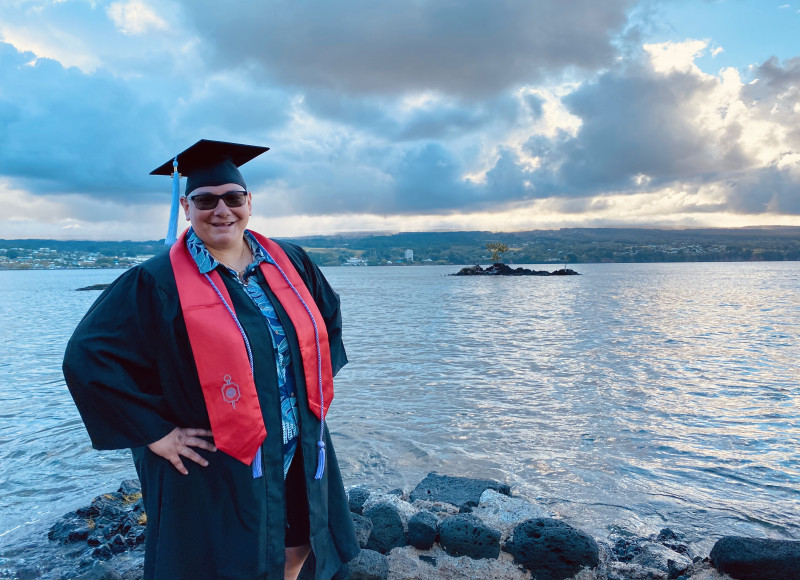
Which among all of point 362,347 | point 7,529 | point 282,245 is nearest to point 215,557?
point 282,245

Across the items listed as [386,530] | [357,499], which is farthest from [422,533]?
[357,499]

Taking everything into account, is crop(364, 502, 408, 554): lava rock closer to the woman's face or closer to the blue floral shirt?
the blue floral shirt

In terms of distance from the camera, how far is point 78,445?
906 cm

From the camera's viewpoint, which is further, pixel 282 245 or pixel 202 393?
pixel 282 245

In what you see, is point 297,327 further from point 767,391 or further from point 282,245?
point 767,391

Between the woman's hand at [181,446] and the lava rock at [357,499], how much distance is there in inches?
128

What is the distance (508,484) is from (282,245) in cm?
499

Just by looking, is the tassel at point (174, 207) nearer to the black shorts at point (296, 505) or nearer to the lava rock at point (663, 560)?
the black shorts at point (296, 505)

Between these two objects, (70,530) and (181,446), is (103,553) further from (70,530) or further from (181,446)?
(181,446)

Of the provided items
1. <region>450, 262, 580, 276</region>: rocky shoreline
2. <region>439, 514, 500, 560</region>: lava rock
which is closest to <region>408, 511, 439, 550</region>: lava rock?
<region>439, 514, 500, 560</region>: lava rock

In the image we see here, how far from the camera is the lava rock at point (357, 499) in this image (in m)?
5.65

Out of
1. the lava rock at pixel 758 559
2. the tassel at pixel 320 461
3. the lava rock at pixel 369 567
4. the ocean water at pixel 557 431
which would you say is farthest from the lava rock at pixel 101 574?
the lava rock at pixel 758 559

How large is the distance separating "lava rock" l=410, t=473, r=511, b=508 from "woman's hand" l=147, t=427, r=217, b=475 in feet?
13.0

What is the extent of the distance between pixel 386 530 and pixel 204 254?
3354 mm
